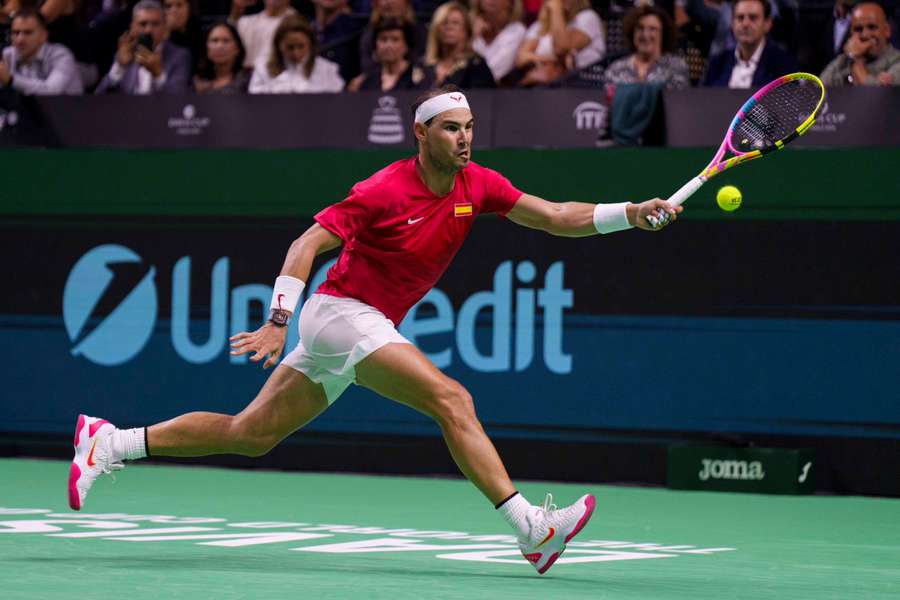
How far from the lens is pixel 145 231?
11.2 metres

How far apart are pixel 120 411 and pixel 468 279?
2.53 meters

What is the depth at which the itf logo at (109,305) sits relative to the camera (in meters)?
11.2

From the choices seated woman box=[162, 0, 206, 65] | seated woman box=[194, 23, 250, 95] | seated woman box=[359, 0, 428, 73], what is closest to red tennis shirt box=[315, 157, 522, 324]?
seated woman box=[359, 0, 428, 73]

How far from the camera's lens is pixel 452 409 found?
6.28 m

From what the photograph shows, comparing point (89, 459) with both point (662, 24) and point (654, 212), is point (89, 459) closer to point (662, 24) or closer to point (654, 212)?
point (654, 212)

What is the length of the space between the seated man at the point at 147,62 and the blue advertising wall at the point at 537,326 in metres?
1.38

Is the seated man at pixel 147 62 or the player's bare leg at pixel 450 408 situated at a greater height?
the seated man at pixel 147 62

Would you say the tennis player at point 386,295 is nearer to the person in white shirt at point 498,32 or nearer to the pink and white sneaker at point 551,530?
the pink and white sneaker at point 551,530

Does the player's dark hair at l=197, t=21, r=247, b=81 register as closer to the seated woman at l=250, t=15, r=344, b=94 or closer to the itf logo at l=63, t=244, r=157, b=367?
the seated woman at l=250, t=15, r=344, b=94

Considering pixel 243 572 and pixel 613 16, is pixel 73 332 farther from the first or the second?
pixel 243 572

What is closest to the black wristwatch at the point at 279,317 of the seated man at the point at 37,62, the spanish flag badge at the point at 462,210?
the spanish flag badge at the point at 462,210

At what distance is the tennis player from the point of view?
6.32m

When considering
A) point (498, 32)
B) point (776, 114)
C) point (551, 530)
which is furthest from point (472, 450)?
point (498, 32)

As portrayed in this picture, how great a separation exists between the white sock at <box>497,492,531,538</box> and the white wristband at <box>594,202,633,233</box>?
1176 millimetres
